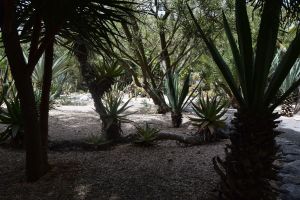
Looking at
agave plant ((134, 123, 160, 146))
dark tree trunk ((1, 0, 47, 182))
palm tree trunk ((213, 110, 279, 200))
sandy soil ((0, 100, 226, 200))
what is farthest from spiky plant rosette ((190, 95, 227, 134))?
palm tree trunk ((213, 110, 279, 200))

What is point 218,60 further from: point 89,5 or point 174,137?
point 174,137

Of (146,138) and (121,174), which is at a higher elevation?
(146,138)

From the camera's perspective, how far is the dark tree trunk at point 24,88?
300 centimetres

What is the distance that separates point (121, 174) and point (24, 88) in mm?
1237

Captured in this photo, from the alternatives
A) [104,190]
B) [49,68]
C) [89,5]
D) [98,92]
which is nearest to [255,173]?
[104,190]

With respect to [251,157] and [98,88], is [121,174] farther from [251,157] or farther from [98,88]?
[98,88]

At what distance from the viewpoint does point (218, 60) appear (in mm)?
2324

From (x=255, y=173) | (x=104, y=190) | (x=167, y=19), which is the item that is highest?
(x=167, y=19)

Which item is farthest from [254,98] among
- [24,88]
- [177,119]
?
[177,119]

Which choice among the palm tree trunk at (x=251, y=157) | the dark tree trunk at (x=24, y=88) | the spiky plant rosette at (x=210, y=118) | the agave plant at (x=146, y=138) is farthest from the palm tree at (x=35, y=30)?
the spiky plant rosette at (x=210, y=118)

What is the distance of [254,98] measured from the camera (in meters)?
2.28

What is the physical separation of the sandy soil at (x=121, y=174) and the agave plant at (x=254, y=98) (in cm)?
36

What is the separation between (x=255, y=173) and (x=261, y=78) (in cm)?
66

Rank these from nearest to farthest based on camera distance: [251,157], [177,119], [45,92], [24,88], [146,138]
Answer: [251,157], [24,88], [45,92], [146,138], [177,119]
